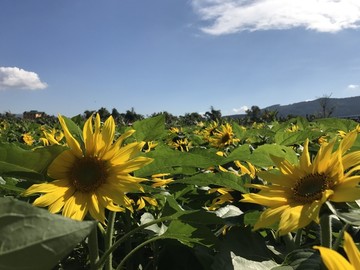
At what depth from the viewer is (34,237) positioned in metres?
0.54

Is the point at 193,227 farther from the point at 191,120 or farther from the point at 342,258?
the point at 191,120

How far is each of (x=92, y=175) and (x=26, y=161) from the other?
11.4 inches

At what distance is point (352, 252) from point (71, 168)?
1.04m

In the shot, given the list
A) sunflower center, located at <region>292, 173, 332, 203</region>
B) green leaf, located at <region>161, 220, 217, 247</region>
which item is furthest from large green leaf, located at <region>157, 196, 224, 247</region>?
sunflower center, located at <region>292, 173, 332, 203</region>

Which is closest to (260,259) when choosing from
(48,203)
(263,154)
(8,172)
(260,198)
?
(260,198)

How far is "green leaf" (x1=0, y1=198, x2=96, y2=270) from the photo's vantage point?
535 mm

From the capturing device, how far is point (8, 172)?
4.13 ft

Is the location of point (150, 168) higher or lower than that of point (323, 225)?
higher

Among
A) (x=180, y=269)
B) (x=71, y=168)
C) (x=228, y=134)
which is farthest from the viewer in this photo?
(x=228, y=134)

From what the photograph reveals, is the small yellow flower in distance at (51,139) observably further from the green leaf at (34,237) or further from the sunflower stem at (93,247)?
the green leaf at (34,237)

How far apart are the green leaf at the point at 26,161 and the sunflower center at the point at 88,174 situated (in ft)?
0.40

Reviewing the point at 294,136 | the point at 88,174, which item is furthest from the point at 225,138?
the point at 88,174

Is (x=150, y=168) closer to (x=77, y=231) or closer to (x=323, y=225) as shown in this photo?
(x=323, y=225)

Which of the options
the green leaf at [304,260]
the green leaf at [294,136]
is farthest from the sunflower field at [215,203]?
the green leaf at [294,136]
